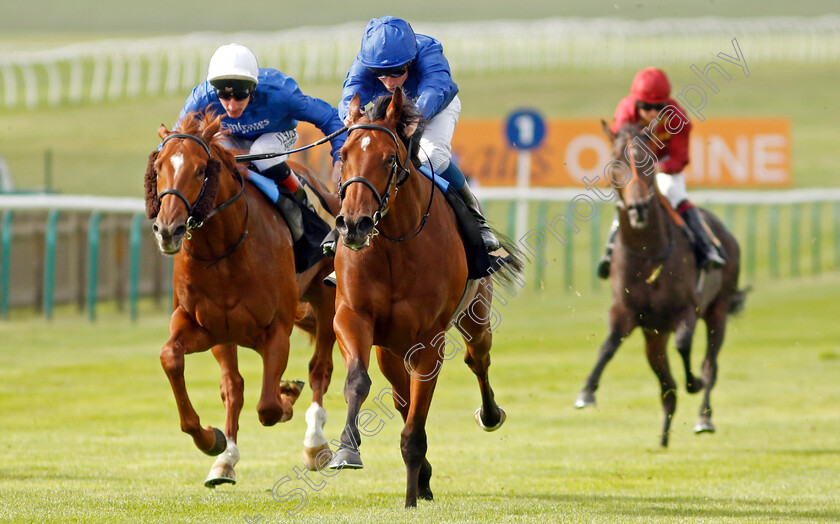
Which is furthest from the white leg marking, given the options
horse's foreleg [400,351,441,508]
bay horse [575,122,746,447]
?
bay horse [575,122,746,447]

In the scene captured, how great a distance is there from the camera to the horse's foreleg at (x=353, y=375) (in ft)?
17.8

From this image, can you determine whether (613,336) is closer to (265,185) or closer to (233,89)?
(265,185)

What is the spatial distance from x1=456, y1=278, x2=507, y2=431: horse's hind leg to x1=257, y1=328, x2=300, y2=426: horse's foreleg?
1002 millimetres

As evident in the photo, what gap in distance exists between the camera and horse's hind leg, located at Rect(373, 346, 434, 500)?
243 inches

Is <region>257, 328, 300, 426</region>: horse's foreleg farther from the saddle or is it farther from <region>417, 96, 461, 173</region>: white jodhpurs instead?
<region>417, 96, 461, 173</region>: white jodhpurs

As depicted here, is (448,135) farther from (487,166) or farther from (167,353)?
(487,166)

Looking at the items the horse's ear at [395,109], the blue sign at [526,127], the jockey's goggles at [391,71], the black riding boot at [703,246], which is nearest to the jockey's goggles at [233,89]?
the jockey's goggles at [391,71]

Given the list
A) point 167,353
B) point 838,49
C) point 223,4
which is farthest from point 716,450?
point 223,4

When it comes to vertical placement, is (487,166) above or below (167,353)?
below

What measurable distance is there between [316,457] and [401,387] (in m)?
0.58

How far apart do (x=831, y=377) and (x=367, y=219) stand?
27.8 feet

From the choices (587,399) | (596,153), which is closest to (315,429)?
(587,399)

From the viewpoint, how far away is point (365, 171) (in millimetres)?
5336

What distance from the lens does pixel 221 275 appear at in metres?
6.18
